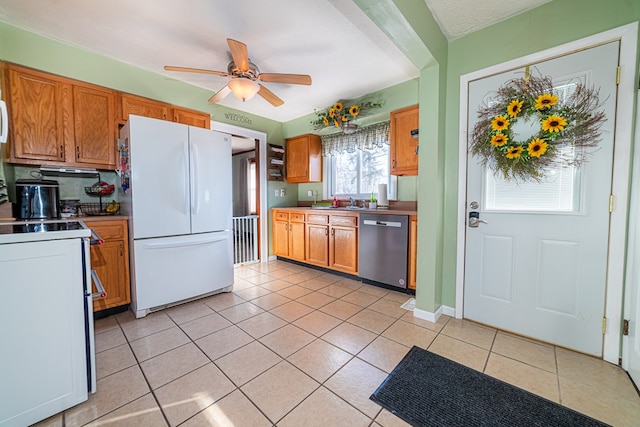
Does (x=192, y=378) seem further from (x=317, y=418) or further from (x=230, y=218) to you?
(x=230, y=218)

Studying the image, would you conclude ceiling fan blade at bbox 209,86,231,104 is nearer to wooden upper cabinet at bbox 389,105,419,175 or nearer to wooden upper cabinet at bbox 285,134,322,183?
wooden upper cabinet at bbox 285,134,322,183

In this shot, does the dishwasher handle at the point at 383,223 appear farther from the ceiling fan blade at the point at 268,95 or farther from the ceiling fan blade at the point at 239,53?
the ceiling fan blade at the point at 239,53

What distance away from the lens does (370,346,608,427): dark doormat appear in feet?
3.90

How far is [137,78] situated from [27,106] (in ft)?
3.16

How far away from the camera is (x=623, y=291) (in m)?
1.55

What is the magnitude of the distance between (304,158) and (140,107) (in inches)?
87.1

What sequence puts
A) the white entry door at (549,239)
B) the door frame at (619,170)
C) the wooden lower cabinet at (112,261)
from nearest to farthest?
the door frame at (619,170) < the white entry door at (549,239) < the wooden lower cabinet at (112,261)

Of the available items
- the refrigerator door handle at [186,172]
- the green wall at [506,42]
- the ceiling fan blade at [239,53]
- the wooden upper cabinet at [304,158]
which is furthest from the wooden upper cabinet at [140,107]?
the green wall at [506,42]

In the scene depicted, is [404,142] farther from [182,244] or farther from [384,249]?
[182,244]

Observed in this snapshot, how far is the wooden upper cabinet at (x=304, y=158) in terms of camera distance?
13.1 ft

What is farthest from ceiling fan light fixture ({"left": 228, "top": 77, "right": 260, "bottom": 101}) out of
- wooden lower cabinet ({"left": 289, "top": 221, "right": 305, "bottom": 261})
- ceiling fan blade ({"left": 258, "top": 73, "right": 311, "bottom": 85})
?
wooden lower cabinet ({"left": 289, "top": 221, "right": 305, "bottom": 261})

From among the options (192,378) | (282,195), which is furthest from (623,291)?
(282,195)

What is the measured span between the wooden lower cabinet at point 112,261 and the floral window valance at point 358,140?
9.44ft

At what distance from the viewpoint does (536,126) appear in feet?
5.80
